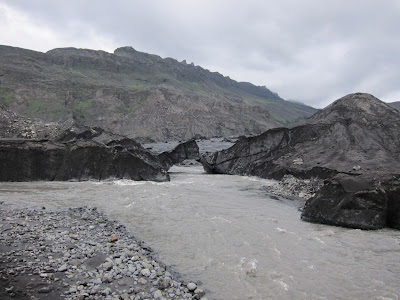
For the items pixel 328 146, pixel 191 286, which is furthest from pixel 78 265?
pixel 328 146

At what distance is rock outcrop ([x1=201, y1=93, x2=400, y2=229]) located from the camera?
43.4 ft

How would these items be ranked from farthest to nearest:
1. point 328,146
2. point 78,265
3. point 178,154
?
1. point 178,154
2. point 328,146
3. point 78,265

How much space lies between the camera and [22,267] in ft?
25.2

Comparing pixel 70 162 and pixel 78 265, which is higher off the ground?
pixel 70 162

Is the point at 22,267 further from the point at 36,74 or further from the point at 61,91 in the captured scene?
the point at 36,74

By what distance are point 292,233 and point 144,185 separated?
45.6 feet

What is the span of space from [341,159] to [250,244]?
686 inches

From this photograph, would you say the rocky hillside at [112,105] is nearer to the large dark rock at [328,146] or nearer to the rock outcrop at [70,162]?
the large dark rock at [328,146]

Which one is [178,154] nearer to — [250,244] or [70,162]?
[70,162]

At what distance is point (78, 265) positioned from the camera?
322 inches

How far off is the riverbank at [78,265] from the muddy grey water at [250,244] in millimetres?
823

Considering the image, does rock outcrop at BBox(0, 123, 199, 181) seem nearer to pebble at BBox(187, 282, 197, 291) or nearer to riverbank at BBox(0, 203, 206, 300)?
riverbank at BBox(0, 203, 206, 300)

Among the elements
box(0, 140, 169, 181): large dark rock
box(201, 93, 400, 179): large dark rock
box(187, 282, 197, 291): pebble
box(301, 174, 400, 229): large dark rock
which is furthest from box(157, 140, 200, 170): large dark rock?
box(187, 282, 197, 291): pebble

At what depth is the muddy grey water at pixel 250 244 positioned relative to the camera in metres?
7.93
